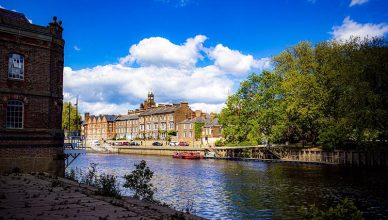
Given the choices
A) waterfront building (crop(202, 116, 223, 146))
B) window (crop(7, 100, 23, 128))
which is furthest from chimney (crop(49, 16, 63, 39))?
waterfront building (crop(202, 116, 223, 146))

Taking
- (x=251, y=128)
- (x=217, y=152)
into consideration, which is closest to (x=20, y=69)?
(x=251, y=128)

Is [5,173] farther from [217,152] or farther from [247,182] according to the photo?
[217,152]

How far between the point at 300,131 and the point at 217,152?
22.2 meters

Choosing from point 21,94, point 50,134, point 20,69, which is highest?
point 20,69

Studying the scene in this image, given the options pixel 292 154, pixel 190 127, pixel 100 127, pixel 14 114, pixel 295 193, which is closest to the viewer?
pixel 295 193

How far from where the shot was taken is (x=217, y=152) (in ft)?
263

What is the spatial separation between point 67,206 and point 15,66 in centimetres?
1843

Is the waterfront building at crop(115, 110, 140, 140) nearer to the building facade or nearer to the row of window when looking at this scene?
the building facade

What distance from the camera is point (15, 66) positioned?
28.3m

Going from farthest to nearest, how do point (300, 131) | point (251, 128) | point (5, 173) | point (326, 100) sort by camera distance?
1. point (251, 128)
2. point (300, 131)
3. point (326, 100)
4. point (5, 173)

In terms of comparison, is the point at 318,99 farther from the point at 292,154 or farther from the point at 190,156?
the point at 190,156

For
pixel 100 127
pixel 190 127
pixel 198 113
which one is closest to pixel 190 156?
pixel 190 127

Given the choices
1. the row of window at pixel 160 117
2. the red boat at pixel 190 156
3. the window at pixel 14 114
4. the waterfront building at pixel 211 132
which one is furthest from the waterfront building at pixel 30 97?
the row of window at pixel 160 117

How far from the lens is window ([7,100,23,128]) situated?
91.5 feet
